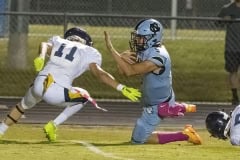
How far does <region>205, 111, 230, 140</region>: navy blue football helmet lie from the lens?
10.5 meters

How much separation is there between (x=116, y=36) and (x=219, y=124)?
45.2ft

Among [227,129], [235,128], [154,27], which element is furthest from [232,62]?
[235,128]

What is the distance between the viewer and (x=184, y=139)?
12.1 m

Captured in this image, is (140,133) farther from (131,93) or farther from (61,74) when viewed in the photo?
(61,74)

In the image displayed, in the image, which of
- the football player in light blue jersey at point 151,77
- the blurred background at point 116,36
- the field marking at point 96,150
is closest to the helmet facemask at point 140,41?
the football player in light blue jersey at point 151,77

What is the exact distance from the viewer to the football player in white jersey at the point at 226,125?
9.98 m

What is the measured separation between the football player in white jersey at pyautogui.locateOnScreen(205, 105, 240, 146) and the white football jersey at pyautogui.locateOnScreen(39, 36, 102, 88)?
190cm

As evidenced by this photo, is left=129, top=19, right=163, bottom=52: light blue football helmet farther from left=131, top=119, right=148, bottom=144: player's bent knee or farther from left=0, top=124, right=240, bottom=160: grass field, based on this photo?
left=0, top=124, right=240, bottom=160: grass field

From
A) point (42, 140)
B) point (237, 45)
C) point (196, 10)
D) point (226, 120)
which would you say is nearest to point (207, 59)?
point (196, 10)

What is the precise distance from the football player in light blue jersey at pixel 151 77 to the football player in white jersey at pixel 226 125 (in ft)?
3.84

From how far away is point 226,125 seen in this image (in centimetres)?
1048

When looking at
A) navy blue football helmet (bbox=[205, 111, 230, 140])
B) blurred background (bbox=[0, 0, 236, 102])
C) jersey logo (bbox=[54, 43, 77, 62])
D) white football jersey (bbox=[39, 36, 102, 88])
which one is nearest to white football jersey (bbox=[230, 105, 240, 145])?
navy blue football helmet (bbox=[205, 111, 230, 140])

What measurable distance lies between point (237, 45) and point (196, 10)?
6.72m

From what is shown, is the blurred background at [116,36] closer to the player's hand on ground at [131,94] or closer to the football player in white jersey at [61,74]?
the football player in white jersey at [61,74]
